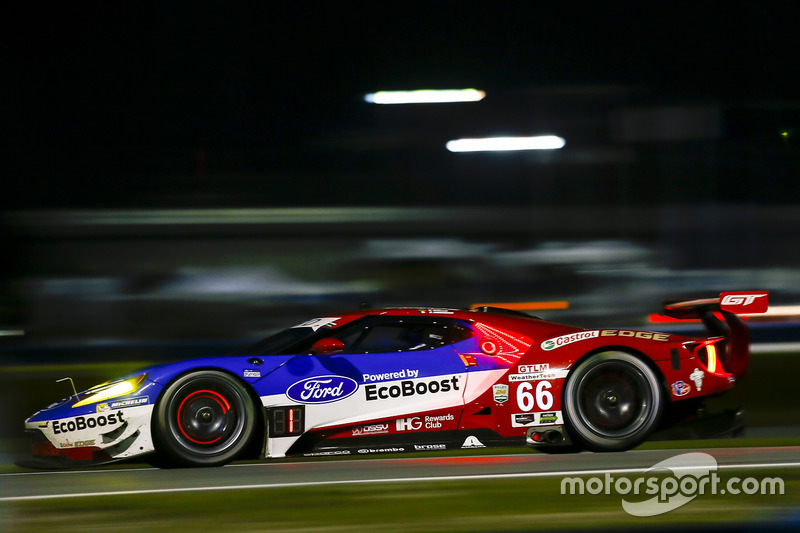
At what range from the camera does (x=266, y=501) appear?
13.6 feet

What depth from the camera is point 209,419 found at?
17.1ft

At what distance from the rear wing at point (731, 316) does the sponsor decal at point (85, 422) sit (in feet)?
12.5

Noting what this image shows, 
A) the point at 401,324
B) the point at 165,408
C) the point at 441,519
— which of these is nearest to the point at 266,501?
the point at 441,519

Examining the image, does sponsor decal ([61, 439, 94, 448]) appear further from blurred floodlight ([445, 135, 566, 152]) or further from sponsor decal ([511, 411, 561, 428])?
blurred floodlight ([445, 135, 566, 152])

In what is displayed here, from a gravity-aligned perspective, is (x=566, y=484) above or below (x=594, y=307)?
below

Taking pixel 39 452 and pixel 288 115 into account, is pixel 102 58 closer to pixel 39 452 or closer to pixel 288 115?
pixel 288 115

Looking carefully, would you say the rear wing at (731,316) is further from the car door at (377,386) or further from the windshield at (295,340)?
the windshield at (295,340)

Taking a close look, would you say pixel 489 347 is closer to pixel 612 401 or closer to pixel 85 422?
pixel 612 401

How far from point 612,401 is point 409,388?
4.35 feet

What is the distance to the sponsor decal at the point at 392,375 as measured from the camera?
5.32m

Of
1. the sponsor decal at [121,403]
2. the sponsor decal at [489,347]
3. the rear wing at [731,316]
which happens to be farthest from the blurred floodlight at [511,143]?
the sponsor decal at [121,403]

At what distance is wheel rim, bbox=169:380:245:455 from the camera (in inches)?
205

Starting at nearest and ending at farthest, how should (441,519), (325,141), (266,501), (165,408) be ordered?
1. (441,519)
2. (266,501)
3. (165,408)
4. (325,141)

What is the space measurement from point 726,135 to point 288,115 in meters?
6.38
